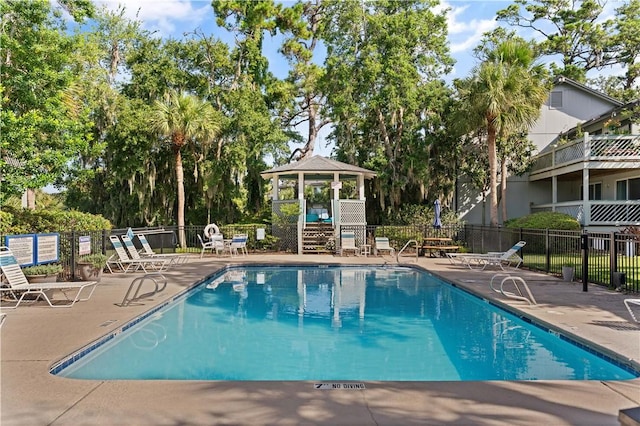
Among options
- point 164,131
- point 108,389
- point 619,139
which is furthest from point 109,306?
point 619,139

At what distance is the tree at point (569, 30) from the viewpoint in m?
27.0

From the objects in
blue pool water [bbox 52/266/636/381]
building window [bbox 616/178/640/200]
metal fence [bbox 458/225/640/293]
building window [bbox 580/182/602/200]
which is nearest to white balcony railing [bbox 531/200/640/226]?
building window [bbox 616/178/640/200]

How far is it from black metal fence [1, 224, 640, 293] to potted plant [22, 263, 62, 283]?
180 centimetres

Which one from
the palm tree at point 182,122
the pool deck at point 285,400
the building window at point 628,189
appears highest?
the palm tree at point 182,122

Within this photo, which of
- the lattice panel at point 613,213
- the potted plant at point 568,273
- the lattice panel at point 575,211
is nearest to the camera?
the potted plant at point 568,273

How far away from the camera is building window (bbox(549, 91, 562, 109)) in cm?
2253

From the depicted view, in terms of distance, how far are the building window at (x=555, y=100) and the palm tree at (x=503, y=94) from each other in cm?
413

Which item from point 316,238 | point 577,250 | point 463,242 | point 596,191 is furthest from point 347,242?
point 596,191

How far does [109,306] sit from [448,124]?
703 inches

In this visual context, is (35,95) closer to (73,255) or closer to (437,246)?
(73,255)

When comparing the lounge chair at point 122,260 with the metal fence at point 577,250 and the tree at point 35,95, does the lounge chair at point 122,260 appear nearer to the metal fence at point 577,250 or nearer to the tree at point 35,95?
the tree at point 35,95

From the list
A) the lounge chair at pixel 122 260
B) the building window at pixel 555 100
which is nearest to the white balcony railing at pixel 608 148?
the building window at pixel 555 100

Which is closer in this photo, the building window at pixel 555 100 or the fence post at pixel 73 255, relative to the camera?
the fence post at pixel 73 255

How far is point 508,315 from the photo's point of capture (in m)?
7.45
